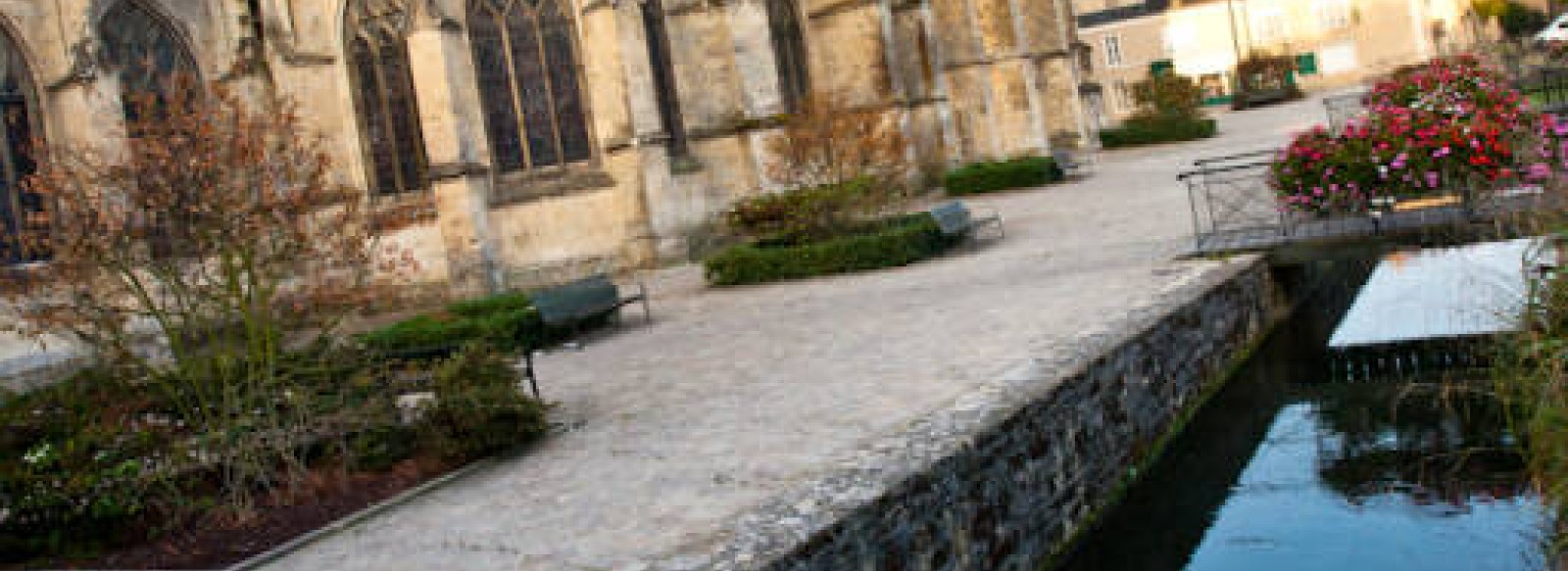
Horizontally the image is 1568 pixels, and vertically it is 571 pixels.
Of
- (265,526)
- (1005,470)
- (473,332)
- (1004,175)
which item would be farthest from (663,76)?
(1005,470)

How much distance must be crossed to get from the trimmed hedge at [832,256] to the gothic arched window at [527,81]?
5018mm

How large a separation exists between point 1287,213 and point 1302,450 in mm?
4746

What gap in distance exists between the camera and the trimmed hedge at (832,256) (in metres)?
17.8

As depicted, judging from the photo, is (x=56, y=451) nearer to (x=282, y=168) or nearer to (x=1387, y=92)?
(x=282, y=168)

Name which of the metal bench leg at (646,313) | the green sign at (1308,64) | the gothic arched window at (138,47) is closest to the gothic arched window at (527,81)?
the gothic arched window at (138,47)

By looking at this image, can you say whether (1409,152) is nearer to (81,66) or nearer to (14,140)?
(81,66)

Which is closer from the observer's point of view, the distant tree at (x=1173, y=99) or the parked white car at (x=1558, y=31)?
the parked white car at (x=1558, y=31)

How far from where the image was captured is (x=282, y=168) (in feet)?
31.0

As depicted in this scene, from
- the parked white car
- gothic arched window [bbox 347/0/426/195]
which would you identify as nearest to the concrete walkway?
gothic arched window [bbox 347/0/426/195]

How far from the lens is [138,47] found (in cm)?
2009

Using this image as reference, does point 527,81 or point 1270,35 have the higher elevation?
point 1270,35

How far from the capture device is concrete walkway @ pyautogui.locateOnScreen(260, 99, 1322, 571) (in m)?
7.04

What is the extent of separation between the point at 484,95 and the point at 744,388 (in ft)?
42.7

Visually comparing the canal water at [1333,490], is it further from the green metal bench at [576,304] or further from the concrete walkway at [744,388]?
the green metal bench at [576,304]
